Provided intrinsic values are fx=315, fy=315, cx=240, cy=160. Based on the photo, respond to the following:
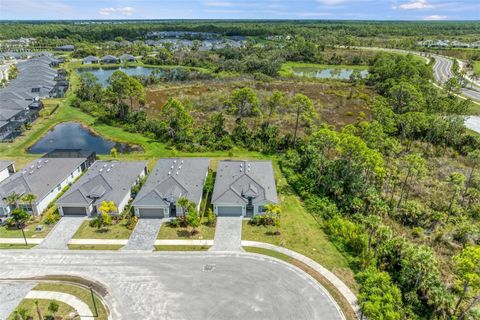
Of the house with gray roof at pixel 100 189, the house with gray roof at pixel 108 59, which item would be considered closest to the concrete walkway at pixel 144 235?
the house with gray roof at pixel 100 189

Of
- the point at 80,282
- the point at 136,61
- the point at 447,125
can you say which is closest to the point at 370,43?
the point at 136,61

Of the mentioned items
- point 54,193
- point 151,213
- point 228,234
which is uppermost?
point 54,193

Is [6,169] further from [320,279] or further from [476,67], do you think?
[476,67]

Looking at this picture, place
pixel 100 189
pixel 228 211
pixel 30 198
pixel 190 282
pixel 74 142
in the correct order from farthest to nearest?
pixel 74 142
pixel 100 189
pixel 228 211
pixel 30 198
pixel 190 282

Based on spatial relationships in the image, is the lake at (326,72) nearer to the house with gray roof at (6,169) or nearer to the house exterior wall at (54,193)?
the house exterior wall at (54,193)

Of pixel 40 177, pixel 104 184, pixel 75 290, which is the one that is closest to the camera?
pixel 75 290

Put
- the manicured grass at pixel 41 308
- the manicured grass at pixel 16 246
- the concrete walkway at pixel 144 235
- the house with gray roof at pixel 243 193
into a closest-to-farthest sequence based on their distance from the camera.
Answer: the manicured grass at pixel 41 308 → the manicured grass at pixel 16 246 → the concrete walkway at pixel 144 235 → the house with gray roof at pixel 243 193

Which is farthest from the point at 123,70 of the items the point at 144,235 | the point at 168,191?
the point at 144,235
